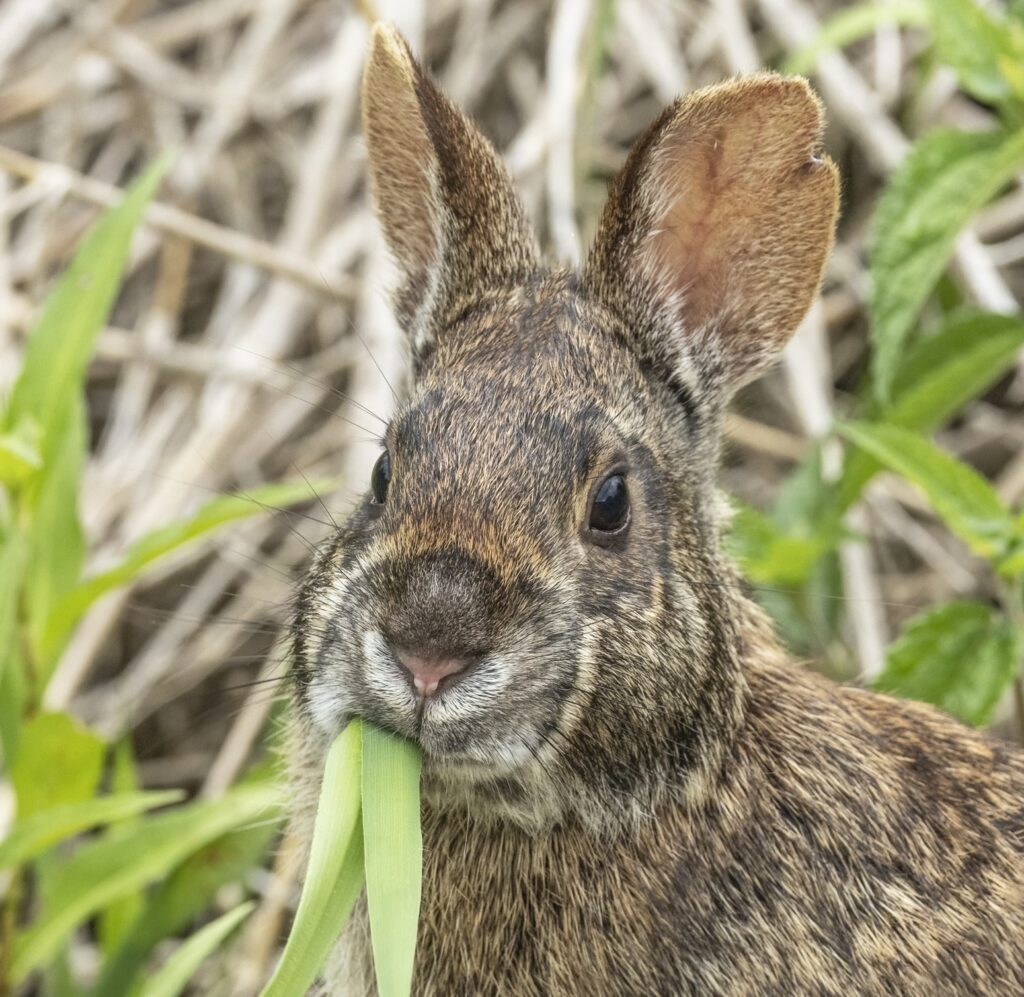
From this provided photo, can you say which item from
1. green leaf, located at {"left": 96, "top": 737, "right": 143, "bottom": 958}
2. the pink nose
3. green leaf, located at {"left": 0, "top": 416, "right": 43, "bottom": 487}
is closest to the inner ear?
green leaf, located at {"left": 0, "top": 416, "right": 43, "bottom": 487}

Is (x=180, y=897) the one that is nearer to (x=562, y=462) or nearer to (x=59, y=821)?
(x=59, y=821)

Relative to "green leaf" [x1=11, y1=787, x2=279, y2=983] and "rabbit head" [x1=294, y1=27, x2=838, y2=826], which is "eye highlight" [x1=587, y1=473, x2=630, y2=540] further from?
"green leaf" [x1=11, y1=787, x2=279, y2=983]

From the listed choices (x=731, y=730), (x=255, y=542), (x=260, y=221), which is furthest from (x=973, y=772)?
(x=260, y=221)

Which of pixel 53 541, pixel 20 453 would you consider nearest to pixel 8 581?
pixel 20 453

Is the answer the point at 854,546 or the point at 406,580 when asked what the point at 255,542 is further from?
the point at 406,580

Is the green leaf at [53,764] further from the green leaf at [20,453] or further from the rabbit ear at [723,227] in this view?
the rabbit ear at [723,227]

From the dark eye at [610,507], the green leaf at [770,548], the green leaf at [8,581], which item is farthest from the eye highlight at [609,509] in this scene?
the green leaf at [8,581]
